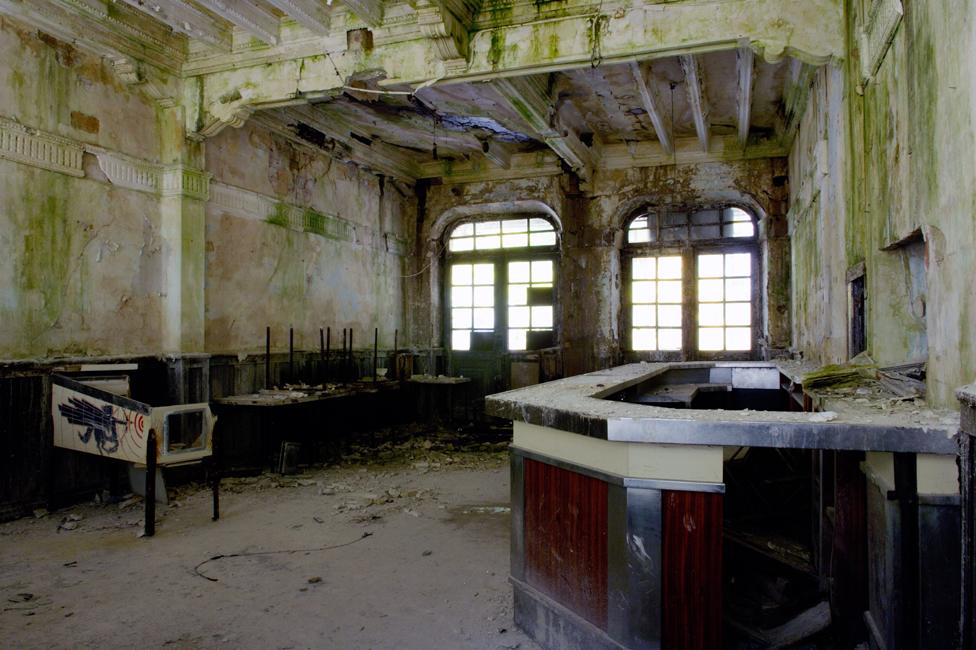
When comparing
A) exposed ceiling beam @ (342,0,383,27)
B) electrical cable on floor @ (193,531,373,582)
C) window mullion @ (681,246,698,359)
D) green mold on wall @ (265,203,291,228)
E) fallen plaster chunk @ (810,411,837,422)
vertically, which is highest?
exposed ceiling beam @ (342,0,383,27)

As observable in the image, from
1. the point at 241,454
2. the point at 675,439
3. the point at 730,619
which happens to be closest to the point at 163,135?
the point at 241,454

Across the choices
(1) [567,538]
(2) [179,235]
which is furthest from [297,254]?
(1) [567,538]

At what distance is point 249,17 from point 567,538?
4738mm

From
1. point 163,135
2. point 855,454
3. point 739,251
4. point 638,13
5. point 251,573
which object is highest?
point 638,13

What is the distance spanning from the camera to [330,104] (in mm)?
6867

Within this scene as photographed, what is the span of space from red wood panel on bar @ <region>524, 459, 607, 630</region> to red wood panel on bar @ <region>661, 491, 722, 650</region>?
247 mm

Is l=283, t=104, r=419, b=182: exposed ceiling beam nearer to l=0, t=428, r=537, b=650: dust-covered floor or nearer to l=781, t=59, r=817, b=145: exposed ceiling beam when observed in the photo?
l=0, t=428, r=537, b=650: dust-covered floor

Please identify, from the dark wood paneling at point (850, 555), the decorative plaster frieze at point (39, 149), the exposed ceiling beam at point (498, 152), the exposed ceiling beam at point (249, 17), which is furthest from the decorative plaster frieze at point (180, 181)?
the dark wood paneling at point (850, 555)

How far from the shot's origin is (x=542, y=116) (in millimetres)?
6535

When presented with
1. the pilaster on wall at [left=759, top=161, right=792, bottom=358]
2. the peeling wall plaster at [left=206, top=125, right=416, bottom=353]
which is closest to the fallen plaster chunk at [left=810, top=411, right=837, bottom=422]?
the peeling wall plaster at [left=206, top=125, right=416, bottom=353]

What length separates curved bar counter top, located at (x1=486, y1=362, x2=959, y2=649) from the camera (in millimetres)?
2082

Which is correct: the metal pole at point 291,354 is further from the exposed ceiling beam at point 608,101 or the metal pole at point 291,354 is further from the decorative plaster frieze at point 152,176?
the exposed ceiling beam at point 608,101

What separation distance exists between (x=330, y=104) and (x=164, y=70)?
5.53ft

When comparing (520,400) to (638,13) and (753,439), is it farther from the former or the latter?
(638,13)
